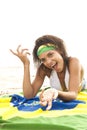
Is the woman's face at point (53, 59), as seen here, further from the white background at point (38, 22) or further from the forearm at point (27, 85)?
the white background at point (38, 22)

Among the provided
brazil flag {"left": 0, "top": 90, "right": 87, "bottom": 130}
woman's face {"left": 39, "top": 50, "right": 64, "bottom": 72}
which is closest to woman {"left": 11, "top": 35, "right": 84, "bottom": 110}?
woman's face {"left": 39, "top": 50, "right": 64, "bottom": 72}

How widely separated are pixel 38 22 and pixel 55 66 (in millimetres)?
1498

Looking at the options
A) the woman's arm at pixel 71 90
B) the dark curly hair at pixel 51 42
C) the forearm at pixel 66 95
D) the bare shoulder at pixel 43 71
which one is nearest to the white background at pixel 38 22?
the bare shoulder at pixel 43 71

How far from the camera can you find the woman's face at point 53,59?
142cm

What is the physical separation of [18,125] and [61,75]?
2.68ft

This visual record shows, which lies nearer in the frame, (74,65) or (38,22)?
(74,65)

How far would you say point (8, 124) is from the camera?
2.60 ft

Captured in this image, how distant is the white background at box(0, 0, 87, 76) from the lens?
2826mm

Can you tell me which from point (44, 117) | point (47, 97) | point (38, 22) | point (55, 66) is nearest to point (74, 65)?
point (55, 66)

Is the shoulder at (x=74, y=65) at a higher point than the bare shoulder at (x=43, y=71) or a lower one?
higher

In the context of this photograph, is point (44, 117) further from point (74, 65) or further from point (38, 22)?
point (38, 22)

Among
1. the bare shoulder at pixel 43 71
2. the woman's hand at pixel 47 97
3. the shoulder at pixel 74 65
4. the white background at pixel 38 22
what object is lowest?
the woman's hand at pixel 47 97

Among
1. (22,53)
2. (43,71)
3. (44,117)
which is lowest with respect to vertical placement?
(44,117)

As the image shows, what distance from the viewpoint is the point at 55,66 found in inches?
58.5
